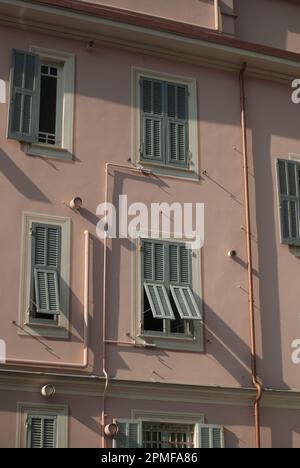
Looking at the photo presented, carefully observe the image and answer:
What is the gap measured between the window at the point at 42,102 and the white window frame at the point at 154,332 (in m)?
2.02

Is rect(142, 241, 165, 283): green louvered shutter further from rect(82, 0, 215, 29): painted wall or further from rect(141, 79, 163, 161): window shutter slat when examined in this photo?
rect(82, 0, 215, 29): painted wall

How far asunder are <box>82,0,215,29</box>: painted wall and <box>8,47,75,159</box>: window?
1787 millimetres

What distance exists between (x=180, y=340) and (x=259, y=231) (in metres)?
2.69

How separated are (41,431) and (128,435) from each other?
1.40m

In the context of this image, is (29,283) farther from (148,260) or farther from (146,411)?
(146,411)

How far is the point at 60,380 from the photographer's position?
47.0 ft

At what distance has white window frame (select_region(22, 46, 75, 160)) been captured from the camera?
610 inches

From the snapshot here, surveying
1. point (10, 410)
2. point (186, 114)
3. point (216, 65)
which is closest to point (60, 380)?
point (10, 410)

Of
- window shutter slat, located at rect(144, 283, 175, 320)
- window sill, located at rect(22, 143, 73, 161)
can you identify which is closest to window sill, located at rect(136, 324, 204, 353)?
window shutter slat, located at rect(144, 283, 175, 320)

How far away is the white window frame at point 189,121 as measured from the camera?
1622 centimetres

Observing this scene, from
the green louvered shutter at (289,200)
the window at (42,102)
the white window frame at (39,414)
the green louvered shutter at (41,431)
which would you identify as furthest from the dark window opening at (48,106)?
the green louvered shutter at (41,431)

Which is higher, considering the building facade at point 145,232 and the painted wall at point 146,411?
the building facade at point 145,232

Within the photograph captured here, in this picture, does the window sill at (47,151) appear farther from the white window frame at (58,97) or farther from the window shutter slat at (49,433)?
the window shutter slat at (49,433)
